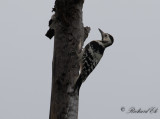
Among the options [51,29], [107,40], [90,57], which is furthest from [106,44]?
[51,29]

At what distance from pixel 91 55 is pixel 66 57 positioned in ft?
1.93

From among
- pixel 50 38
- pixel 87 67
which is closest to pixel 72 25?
pixel 87 67

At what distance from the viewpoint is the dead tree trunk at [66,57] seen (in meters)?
4.43

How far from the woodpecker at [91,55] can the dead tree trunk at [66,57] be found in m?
0.07

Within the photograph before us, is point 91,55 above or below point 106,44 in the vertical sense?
below

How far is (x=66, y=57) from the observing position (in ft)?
15.2

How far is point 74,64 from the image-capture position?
4.64 m

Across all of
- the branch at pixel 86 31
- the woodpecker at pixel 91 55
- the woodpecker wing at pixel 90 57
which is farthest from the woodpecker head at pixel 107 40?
the branch at pixel 86 31

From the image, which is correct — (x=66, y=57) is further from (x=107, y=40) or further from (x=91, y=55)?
(x=107, y=40)

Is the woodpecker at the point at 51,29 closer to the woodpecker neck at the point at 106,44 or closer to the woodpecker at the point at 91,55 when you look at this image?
the woodpecker at the point at 91,55

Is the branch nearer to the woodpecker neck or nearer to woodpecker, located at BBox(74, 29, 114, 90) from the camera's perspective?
woodpecker, located at BBox(74, 29, 114, 90)

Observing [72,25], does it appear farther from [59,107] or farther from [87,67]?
[59,107]

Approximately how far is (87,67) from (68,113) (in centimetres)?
64

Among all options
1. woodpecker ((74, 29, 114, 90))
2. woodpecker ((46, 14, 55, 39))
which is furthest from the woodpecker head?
woodpecker ((46, 14, 55, 39))
